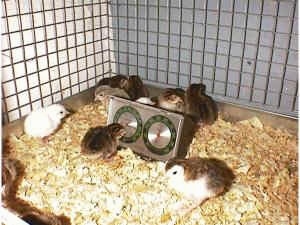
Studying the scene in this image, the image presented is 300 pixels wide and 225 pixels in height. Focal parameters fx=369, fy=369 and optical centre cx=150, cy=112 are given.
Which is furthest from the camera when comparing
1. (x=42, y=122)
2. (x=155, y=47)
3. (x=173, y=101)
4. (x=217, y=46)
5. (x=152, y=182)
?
(x=155, y=47)

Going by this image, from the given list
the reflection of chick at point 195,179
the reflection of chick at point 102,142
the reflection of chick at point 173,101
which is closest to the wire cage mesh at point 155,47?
the reflection of chick at point 173,101

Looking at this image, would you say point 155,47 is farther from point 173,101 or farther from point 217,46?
point 173,101

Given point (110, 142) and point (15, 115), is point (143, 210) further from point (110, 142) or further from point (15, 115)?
point (15, 115)

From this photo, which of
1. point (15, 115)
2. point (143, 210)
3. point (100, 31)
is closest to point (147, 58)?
point (100, 31)

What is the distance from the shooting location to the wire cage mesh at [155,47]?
2436 millimetres

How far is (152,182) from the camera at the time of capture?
206 centimetres

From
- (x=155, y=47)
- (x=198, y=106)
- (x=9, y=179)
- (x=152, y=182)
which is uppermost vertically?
(x=155, y=47)

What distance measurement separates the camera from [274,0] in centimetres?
240

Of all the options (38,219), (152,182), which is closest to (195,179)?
(152,182)

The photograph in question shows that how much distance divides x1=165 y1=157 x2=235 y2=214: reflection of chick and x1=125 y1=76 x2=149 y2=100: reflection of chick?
1.06 meters

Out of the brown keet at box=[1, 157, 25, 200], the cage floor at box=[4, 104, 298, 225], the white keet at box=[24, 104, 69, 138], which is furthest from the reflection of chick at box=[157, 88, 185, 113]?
the brown keet at box=[1, 157, 25, 200]

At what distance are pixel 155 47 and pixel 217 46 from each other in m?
0.53

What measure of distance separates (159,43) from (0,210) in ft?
6.83

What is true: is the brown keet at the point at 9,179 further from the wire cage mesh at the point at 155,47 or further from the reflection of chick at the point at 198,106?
the reflection of chick at the point at 198,106
